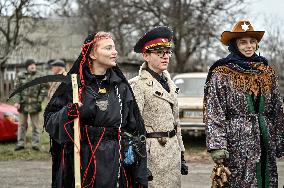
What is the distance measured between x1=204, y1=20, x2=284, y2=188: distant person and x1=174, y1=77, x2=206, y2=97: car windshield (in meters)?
7.23

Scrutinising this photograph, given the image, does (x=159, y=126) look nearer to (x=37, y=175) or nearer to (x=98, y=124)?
(x=98, y=124)

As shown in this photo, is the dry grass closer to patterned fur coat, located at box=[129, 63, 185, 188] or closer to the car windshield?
the car windshield

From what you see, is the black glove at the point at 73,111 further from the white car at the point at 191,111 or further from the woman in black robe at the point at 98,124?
the white car at the point at 191,111

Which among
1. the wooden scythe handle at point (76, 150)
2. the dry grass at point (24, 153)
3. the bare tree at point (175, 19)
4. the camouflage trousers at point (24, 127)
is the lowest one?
the dry grass at point (24, 153)

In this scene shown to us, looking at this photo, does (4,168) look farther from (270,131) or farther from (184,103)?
(270,131)

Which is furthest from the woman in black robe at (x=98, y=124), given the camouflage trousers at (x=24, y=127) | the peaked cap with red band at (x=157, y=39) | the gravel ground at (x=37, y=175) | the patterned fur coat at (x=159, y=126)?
the camouflage trousers at (x=24, y=127)

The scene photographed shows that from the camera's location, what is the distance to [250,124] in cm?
452

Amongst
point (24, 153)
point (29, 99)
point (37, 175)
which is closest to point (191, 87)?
point (29, 99)

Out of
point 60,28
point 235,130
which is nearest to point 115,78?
point 235,130

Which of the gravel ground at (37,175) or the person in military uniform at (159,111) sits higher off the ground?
the person in military uniform at (159,111)

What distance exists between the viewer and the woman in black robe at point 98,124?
3830 millimetres

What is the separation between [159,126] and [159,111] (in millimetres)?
133

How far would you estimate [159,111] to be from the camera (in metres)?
4.67

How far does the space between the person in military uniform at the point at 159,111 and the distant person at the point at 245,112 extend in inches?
13.5
